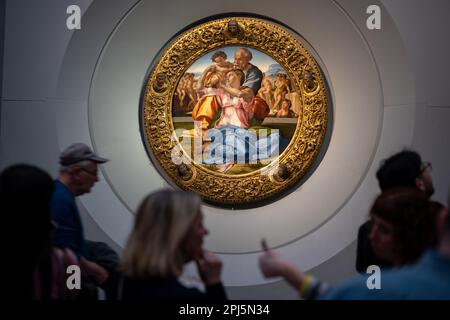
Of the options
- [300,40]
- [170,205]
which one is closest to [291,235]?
[300,40]

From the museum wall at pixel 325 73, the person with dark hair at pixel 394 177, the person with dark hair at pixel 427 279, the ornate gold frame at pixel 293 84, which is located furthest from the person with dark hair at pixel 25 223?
the ornate gold frame at pixel 293 84

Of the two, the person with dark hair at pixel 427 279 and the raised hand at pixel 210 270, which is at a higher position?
the person with dark hair at pixel 427 279

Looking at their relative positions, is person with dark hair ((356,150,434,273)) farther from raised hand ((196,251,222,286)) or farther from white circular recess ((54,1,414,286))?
white circular recess ((54,1,414,286))

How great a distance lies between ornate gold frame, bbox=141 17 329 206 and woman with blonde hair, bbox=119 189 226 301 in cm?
383

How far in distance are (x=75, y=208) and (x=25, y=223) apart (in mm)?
1167

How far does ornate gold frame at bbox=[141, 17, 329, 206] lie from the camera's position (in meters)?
6.56

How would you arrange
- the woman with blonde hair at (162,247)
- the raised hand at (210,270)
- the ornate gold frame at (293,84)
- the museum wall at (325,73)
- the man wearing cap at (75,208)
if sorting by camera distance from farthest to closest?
the ornate gold frame at (293,84)
the museum wall at (325,73)
the man wearing cap at (75,208)
the raised hand at (210,270)
the woman with blonde hair at (162,247)

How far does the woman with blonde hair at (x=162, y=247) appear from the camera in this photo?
2590 mm

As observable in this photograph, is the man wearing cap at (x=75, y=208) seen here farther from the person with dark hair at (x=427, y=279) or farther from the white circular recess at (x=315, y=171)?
the person with dark hair at (x=427, y=279)

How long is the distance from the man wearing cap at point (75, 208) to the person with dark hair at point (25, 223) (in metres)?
0.89

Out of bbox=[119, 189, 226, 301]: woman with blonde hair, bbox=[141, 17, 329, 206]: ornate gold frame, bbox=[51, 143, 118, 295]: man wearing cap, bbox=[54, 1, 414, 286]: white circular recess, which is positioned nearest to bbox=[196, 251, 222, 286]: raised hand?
bbox=[119, 189, 226, 301]: woman with blonde hair
